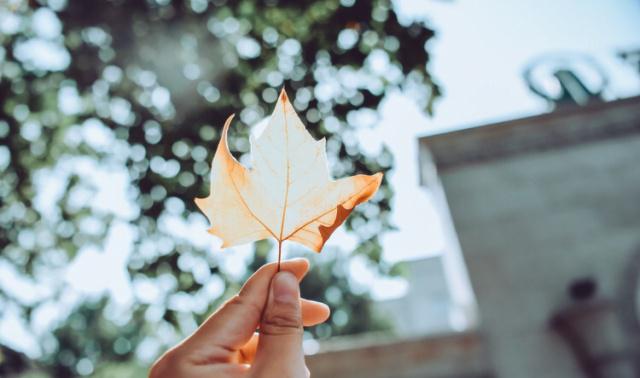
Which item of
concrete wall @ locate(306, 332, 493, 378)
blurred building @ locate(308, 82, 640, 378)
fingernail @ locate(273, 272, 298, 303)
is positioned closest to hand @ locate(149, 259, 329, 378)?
fingernail @ locate(273, 272, 298, 303)

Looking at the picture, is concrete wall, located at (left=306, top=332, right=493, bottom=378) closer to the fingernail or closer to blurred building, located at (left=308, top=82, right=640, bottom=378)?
blurred building, located at (left=308, top=82, right=640, bottom=378)

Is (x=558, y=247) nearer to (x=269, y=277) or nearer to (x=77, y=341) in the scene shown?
(x=269, y=277)

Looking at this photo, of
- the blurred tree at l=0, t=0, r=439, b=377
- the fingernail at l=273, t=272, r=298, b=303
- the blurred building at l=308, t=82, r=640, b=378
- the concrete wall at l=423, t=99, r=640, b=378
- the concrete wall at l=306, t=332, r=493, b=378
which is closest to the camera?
the fingernail at l=273, t=272, r=298, b=303

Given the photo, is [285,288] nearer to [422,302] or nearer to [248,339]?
[248,339]

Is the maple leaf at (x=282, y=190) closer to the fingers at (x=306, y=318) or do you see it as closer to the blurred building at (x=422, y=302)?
the fingers at (x=306, y=318)

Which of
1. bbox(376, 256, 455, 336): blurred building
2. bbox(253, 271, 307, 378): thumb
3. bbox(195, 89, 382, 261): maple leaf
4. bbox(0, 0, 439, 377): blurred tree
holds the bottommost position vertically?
bbox(376, 256, 455, 336): blurred building

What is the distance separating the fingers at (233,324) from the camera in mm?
1012

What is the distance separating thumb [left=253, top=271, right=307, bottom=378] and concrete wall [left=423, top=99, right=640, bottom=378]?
9.14 metres

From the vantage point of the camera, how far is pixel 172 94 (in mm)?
4883

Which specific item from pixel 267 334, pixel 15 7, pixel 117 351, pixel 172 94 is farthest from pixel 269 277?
pixel 117 351

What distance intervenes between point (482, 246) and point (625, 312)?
2900 mm

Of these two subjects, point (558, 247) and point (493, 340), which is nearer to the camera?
point (493, 340)

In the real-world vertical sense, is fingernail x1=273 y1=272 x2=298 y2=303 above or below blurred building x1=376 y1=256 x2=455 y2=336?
above

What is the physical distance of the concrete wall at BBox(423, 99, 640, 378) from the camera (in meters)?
9.25
